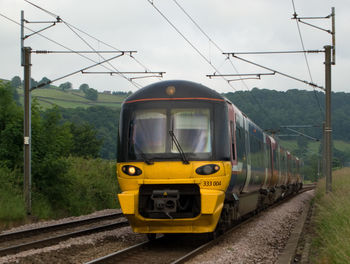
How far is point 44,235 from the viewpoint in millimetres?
13641

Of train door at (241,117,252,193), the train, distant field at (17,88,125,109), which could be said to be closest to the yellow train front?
the train

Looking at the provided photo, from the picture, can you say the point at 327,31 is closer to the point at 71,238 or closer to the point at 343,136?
the point at 71,238

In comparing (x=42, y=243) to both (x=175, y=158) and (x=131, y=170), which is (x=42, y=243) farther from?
(x=175, y=158)

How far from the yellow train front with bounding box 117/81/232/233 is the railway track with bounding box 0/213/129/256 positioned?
2.00m

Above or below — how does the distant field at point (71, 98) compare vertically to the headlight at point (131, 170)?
above

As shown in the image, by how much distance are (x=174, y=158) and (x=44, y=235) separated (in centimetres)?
465

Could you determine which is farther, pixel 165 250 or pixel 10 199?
pixel 10 199

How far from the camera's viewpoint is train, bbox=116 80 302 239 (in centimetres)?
1063

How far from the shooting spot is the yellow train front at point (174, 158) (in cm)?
1063

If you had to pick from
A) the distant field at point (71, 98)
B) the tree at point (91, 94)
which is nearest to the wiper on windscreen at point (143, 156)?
the distant field at point (71, 98)

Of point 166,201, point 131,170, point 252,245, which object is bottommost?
point 252,245

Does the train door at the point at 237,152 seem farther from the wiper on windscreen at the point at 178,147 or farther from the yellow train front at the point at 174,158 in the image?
the wiper on windscreen at the point at 178,147

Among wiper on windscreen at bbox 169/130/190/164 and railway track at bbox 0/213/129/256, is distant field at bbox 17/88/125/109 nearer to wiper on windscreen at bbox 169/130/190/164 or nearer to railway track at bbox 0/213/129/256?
railway track at bbox 0/213/129/256

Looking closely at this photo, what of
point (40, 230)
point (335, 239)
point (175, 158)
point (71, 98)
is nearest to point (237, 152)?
point (175, 158)
